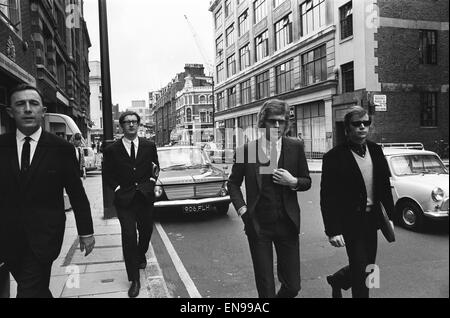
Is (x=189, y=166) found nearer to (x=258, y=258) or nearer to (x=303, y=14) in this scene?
(x=303, y=14)

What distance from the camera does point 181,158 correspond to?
9109 millimetres

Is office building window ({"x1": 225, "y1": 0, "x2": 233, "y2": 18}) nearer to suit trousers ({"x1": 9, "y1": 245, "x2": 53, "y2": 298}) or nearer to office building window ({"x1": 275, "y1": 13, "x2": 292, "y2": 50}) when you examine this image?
office building window ({"x1": 275, "y1": 13, "x2": 292, "y2": 50})

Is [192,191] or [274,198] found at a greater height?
[274,198]

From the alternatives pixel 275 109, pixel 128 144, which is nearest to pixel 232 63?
pixel 128 144

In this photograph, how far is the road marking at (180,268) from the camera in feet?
13.1

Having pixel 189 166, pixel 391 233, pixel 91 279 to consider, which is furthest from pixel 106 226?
pixel 391 233

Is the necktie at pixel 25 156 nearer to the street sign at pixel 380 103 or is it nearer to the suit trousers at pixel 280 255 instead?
the suit trousers at pixel 280 255

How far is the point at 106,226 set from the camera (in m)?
7.13

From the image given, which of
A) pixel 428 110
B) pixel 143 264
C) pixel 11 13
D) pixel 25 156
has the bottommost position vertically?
pixel 143 264

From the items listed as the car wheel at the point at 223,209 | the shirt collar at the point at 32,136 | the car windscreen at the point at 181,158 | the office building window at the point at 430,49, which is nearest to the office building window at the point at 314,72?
the car windscreen at the point at 181,158

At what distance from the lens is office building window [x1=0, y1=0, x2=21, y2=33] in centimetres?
1015

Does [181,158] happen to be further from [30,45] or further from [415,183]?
[30,45]

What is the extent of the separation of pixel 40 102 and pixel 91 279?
2255mm

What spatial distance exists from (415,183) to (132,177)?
4.23 m
